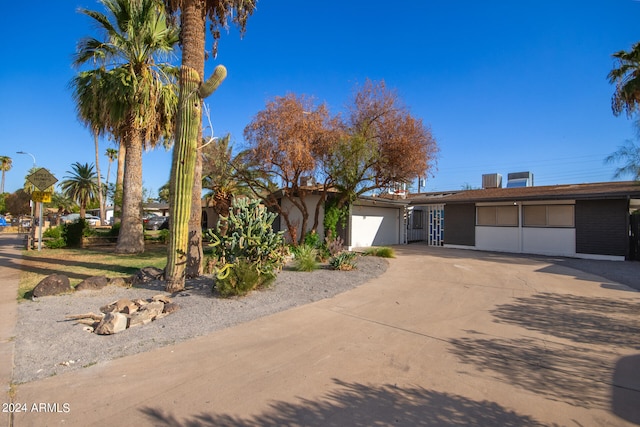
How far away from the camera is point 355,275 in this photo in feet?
34.3

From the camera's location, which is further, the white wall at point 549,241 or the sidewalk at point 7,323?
the white wall at point 549,241

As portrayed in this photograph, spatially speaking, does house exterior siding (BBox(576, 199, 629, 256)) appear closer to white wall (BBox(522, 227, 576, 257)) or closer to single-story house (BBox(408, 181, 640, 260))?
single-story house (BBox(408, 181, 640, 260))

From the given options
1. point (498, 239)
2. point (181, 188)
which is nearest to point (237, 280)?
point (181, 188)

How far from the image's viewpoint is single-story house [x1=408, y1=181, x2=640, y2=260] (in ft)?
50.3

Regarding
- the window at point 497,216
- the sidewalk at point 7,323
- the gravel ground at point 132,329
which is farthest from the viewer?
the window at point 497,216

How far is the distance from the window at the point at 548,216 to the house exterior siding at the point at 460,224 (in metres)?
2.73

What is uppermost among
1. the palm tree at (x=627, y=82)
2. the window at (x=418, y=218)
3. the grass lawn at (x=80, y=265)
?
the palm tree at (x=627, y=82)

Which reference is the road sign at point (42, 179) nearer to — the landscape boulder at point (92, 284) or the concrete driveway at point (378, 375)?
the landscape boulder at point (92, 284)

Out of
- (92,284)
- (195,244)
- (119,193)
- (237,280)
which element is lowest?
(92,284)

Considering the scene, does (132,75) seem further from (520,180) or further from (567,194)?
(520,180)

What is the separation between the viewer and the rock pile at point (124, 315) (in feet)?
17.6

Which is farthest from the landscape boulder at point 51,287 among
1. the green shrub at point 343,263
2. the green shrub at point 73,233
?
the green shrub at point 73,233

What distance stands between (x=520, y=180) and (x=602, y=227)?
1292 cm

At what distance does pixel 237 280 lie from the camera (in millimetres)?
7402
